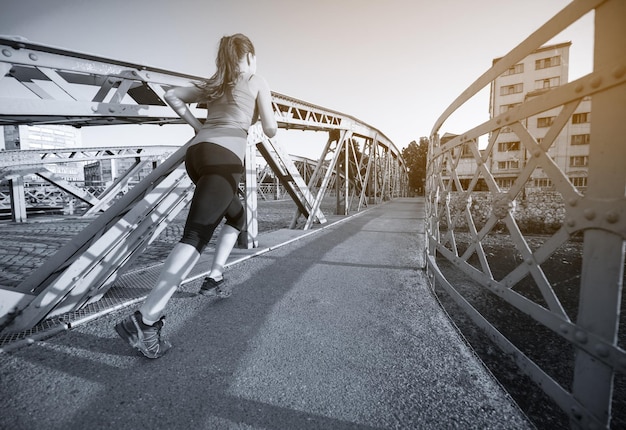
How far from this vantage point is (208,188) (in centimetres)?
166

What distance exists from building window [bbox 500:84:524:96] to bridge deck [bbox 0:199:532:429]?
38554 millimetres

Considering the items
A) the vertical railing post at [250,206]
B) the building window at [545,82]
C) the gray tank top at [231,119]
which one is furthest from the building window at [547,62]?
the gray tank top at [231,119]

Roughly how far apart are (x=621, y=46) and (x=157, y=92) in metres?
3.44

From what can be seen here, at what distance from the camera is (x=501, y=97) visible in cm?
3081

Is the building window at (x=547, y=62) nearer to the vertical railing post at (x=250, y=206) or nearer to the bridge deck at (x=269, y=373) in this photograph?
the vertical railing post at (x=250, y=206)

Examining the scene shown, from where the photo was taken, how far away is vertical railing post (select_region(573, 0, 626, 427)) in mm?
868

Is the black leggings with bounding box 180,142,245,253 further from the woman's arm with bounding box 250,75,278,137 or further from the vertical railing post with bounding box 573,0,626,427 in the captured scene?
the vertical railing post with bounding box 573,0,626,427

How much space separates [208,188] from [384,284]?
76.4 inches

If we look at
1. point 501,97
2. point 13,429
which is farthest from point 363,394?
point 501,97

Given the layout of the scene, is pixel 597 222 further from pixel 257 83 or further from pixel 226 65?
pixel 226 65

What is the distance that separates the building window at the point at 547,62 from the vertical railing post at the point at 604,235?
124 feet

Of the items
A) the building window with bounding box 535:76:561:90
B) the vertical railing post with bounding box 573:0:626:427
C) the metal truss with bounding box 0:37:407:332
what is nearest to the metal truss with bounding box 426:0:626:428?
the vertical railing post with bounding box 573:0:626:427

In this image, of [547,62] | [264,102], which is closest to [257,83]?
[264,102]

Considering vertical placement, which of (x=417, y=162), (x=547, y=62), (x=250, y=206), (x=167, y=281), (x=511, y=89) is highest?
(x=547, y=62)
